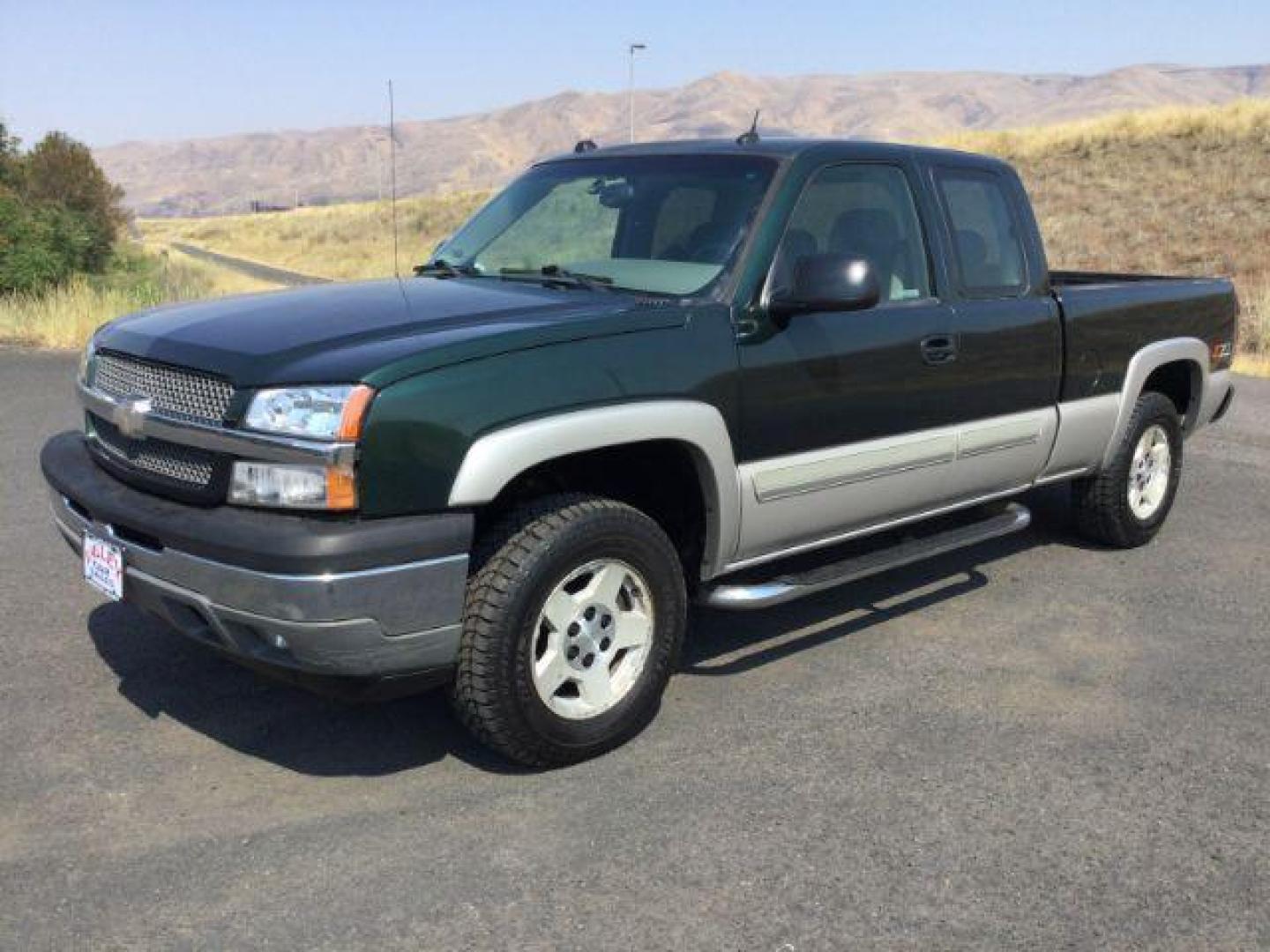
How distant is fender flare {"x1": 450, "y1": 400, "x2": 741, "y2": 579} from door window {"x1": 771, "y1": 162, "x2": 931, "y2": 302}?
2.73 feet

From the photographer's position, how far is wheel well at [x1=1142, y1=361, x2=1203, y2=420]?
257 inches

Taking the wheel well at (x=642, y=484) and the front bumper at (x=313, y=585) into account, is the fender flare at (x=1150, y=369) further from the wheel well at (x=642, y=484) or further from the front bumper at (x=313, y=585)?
the front bumper at (x=313, y=585)

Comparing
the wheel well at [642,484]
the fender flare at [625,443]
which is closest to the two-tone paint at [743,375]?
the fender flare at [625,443]

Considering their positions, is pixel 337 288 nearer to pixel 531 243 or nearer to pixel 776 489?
pixel 531 243

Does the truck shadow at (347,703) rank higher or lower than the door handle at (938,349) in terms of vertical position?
lower

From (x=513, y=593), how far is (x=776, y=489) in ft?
3.75

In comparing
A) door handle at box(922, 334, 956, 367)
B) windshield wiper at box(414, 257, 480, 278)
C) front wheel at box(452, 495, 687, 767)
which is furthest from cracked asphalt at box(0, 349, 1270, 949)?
windshield wiper at box(414, 257, 480, 278)

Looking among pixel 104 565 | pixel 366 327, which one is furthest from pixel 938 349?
pixel 104 565

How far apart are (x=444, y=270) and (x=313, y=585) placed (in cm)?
209

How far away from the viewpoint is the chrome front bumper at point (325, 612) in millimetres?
3191

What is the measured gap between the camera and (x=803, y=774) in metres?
3.78

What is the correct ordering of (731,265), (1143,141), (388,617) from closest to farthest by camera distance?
1. (388,617)
2. (731,265)
3. (1143,141)

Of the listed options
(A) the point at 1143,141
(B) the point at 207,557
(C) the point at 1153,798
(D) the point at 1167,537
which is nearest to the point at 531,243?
(B) the point at 207,557

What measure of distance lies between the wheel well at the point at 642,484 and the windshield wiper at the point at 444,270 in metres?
1.20
